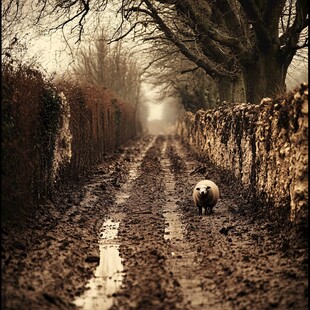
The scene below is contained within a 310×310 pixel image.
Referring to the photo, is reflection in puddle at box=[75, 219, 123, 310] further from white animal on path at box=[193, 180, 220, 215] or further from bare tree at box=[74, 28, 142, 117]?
bare tree at box=[74, 28, 142, 117]

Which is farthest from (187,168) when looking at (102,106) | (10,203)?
(10,203)

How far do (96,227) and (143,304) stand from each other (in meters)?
4.37

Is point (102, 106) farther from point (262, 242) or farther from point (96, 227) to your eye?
point (262, 242)

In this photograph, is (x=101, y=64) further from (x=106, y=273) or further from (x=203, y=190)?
(x=106, y=273)

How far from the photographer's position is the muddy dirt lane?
20.6 feet

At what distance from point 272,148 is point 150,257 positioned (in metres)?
3.77

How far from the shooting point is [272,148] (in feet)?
34.7

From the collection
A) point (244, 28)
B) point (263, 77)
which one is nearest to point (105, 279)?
point (263, 77)

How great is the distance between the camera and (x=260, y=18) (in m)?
15.3

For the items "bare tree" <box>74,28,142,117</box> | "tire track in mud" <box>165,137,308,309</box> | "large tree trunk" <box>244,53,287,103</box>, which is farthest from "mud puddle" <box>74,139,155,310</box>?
"bare tree" <box>74,28,142,117</box>

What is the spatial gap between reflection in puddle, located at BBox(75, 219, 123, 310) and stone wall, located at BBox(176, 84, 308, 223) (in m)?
2.86

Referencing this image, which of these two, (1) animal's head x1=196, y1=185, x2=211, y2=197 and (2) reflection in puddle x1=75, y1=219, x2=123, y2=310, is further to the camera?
(1) animal's head x1=196, y1=185, x2=211, y2=197

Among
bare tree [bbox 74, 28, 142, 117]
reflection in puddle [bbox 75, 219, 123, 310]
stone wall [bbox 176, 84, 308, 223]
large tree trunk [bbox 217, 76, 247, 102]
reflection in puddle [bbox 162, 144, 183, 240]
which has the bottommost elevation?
reflection in puddle [bbox 75, 219, 123, 310]

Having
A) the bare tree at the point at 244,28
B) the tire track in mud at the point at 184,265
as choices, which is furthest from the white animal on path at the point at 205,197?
the bare tree at the point at 244,28
